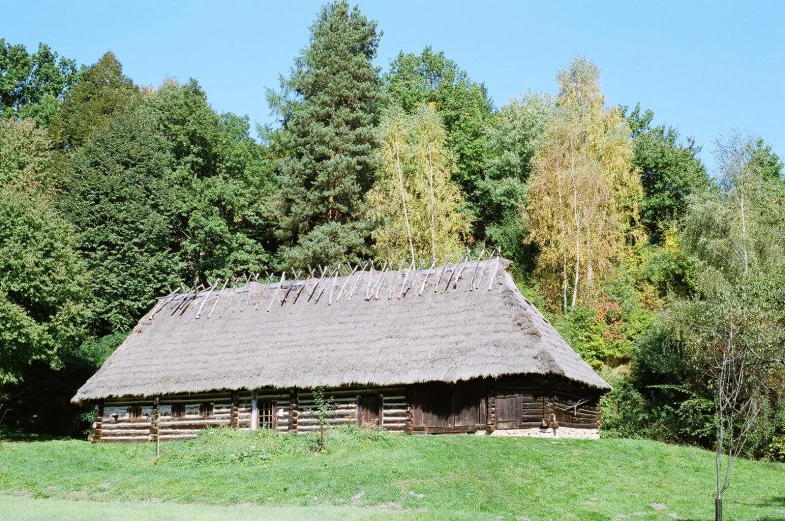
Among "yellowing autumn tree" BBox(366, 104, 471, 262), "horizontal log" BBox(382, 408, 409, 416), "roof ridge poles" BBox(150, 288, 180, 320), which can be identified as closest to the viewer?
"horizontal log" BBox(382, 408, 409, 416)

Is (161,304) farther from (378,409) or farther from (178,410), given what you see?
(378,409)

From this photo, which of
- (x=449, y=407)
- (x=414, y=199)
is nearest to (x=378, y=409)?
(x=449, y=407)

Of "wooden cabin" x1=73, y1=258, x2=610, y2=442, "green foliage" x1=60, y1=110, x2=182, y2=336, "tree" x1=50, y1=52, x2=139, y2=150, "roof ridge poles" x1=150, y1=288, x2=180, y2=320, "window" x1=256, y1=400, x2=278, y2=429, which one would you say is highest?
"tree" x1=50, y1=52, x2=139, y2=150

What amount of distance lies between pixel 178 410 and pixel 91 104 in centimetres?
3039

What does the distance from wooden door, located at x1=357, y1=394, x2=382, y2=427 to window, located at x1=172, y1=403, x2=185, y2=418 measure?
7.91 metres

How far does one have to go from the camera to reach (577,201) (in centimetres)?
4416

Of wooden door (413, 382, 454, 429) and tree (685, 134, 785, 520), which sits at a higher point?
tree (685, 134, 785, 520)

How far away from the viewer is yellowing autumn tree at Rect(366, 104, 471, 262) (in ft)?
146

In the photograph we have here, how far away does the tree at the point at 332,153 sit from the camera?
45.7m

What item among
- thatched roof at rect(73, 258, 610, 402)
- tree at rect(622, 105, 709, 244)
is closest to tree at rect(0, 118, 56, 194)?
thatched roof at rect(73, 258, 610, 402)

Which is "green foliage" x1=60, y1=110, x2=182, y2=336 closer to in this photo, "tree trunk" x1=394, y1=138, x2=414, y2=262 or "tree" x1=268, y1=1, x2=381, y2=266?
"tree" x1=268, y1=1, x2=381, y2=266

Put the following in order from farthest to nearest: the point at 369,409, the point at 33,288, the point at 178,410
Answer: the point at 178,410 < the point at 33,288 < the point at 369,409

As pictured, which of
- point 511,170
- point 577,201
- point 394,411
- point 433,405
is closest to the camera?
point 433,405

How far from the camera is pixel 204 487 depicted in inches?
847
